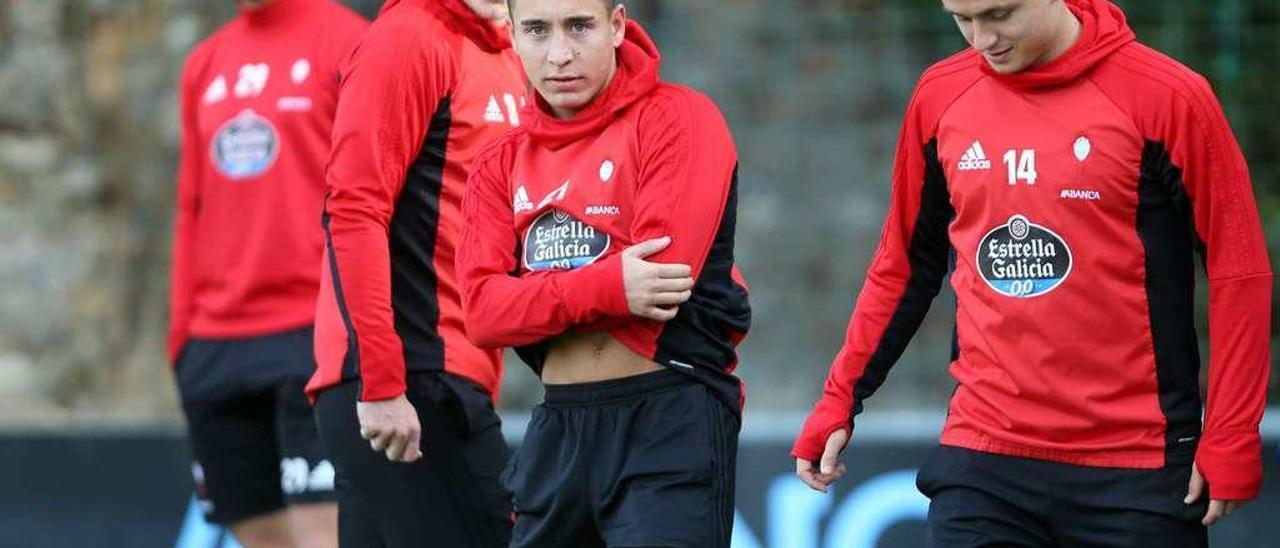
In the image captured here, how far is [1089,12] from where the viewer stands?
4379mm

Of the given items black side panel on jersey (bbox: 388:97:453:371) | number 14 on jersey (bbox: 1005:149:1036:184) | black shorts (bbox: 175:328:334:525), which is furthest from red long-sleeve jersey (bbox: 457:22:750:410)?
black shorts (bbox: 175:328:334:525)

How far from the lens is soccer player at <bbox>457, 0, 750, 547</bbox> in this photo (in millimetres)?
4336

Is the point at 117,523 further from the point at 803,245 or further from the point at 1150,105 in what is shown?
the point at 1150,105

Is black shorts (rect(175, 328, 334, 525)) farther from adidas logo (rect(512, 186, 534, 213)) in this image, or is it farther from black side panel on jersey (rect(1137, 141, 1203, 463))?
black side panel on jersey (rect(1137, 141, 1203, 463))

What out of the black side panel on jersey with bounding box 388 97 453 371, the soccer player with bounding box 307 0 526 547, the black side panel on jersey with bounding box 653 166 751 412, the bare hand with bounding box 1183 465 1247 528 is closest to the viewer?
the bare hand with bounding box 1183 465 1247 528

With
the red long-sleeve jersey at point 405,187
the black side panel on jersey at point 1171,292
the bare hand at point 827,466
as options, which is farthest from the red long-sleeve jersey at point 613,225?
the black side panel on jersey at point 1171,292

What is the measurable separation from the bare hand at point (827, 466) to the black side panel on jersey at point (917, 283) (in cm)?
6

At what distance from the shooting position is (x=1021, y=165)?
14.1ft

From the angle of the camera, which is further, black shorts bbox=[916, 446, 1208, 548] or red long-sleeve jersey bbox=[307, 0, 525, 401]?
red long-sleeve jersey bbox=[307, 0, 525, 401]

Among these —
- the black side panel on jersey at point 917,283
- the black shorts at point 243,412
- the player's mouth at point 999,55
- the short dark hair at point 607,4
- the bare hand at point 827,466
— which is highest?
the short dark hair at point 607,4

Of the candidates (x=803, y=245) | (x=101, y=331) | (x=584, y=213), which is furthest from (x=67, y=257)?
(x=584, y=213)

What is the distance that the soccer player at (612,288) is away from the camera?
4336 mm

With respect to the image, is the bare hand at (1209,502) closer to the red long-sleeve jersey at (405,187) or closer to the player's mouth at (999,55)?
the player's mouth at (999,55)

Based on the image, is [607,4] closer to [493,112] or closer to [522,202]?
[522,202]
